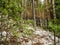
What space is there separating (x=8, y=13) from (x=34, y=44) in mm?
4258

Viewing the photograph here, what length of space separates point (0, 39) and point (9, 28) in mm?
505

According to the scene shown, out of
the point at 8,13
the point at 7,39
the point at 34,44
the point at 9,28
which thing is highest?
the point at 8,13

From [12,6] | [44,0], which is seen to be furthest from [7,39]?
[44,0]

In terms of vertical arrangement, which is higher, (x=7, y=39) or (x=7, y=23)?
(x=7, y=23)

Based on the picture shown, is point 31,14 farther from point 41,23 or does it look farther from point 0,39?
point 0,39

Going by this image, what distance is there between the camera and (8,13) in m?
6.20

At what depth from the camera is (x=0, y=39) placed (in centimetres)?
646

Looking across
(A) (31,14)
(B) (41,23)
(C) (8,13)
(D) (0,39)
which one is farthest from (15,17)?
(A) (31,14)

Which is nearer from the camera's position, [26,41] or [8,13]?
[8,13]

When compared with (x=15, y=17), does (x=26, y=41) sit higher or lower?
lower

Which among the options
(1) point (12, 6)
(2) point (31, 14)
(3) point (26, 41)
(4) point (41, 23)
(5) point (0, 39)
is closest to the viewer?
(1) point (12, 6)

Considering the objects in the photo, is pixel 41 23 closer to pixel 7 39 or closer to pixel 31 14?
pixel 31 14

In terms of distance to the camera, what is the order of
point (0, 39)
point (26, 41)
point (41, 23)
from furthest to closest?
1. point (41, 23)
2. point (26, 41)
3. point (0, 39)

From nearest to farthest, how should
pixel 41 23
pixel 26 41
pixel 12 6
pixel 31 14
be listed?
pixel 12 6, pixel 26 41, pixel 41 23, pixel 31 14
